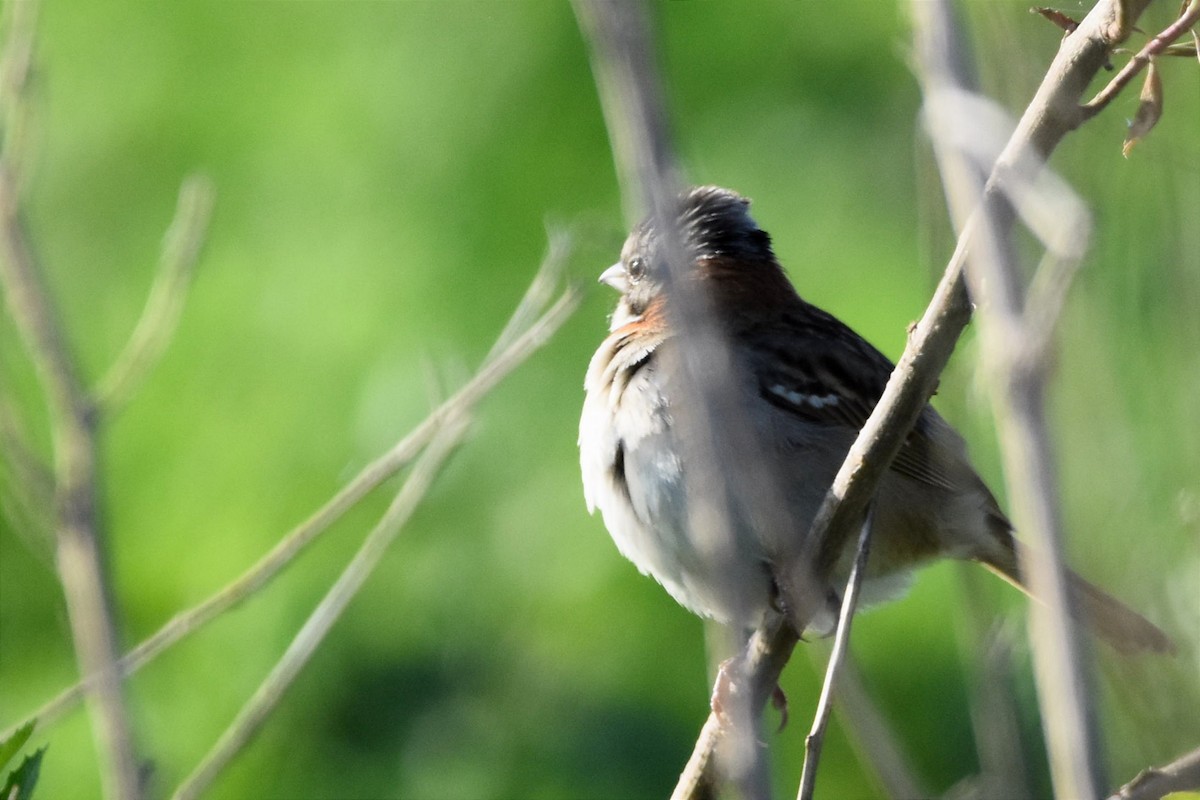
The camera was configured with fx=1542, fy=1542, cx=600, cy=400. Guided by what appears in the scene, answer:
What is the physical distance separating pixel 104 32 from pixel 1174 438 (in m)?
5.08

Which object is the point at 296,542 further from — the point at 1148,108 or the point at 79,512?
the point at 1148,108

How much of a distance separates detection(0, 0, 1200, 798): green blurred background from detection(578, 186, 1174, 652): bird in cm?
43

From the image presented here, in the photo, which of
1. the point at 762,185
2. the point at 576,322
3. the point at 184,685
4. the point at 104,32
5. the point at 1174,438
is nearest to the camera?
the point at 1174,438

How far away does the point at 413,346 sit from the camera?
571 centimetres

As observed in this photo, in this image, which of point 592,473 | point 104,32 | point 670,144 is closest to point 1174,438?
point 592,473

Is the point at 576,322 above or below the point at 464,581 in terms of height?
above

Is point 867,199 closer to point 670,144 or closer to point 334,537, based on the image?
point 334,537

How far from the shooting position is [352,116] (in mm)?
6355

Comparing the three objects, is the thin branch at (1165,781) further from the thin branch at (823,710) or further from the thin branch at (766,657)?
the thin branch at (766,657)

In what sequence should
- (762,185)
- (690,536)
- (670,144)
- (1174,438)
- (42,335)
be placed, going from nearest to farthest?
(670,144) < (42,335) < (1174,438) < (690,536) < (762,185)

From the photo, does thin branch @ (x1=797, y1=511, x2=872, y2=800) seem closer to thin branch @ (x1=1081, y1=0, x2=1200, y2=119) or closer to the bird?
thin branch @ (x1=1081, y1=0, x2=1200, y2=119)

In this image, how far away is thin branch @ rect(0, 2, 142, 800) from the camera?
1622 mm

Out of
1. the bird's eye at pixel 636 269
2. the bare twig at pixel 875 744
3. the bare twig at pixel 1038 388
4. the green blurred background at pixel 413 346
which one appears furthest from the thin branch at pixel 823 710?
the bird's eye at pixel 636 269

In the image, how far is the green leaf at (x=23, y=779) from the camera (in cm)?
203
